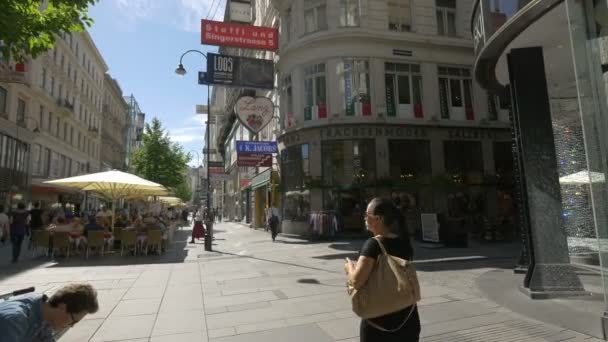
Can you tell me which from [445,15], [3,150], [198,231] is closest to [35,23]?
[198,231]

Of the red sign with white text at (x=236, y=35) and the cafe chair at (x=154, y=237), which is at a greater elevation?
the red sign with white text at (x=236, y=35)

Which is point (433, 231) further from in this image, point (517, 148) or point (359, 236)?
point (517, 148)

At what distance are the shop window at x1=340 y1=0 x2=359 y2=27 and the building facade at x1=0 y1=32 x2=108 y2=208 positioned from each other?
18018 mm

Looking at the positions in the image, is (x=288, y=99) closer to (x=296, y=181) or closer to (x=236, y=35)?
(x=236, y=35)

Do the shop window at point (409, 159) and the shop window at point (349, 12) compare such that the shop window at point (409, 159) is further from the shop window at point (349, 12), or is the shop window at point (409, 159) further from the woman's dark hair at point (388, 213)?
the woman's dark hair at point (388, 213)

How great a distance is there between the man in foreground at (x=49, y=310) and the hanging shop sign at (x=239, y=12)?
81.8 feet

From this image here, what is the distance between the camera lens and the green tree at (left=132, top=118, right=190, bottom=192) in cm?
3572

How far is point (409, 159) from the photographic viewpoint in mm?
20641

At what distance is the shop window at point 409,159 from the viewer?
2028cm

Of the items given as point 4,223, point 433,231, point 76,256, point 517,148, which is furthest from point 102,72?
point 517,148

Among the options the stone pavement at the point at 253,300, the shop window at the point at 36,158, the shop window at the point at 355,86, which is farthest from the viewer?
the shop window at the point at 36,158

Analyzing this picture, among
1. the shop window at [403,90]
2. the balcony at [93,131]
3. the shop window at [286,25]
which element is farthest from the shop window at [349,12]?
the balcony at [93,131]

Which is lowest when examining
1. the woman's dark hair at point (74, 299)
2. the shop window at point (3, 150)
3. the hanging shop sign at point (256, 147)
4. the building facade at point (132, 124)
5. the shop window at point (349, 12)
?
the woman's dark hair at point (74, 299)

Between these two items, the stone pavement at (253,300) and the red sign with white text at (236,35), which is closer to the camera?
the stone pavement at (253,300)
